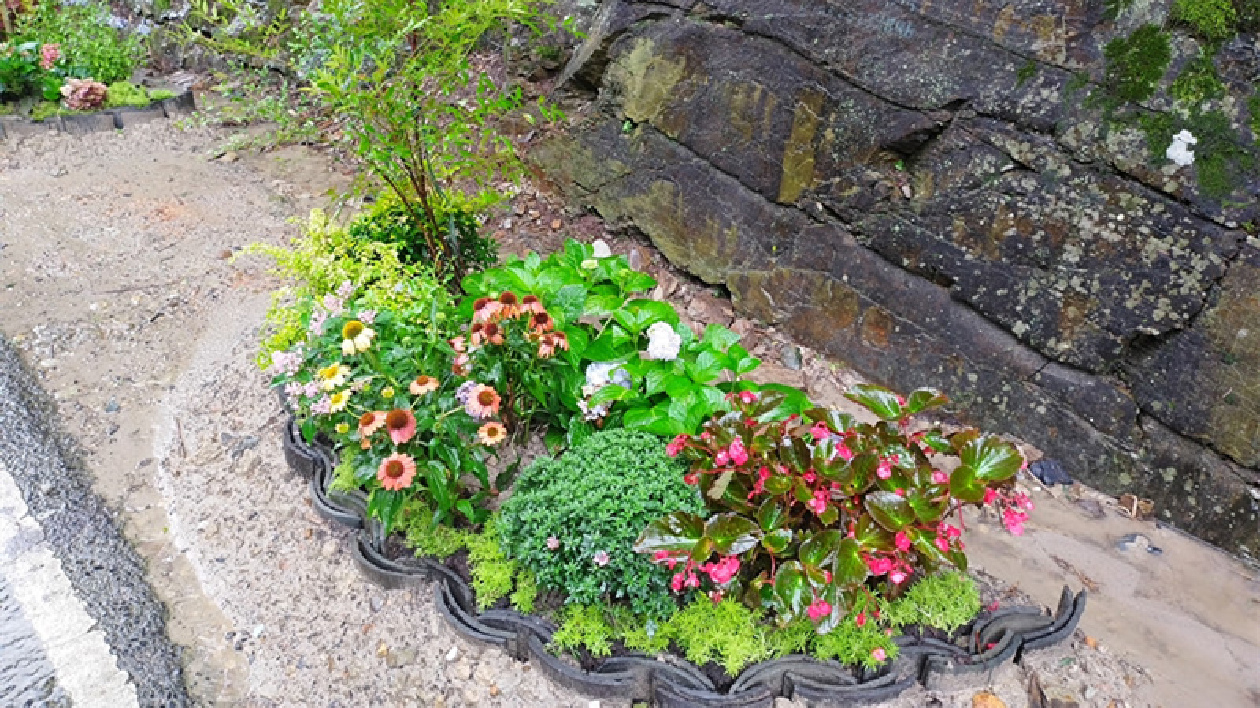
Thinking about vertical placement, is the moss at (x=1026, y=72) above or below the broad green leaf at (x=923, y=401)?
above

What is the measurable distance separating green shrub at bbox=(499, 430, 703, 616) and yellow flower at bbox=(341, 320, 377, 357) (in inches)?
23.7

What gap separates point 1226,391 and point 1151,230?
0.63 metres

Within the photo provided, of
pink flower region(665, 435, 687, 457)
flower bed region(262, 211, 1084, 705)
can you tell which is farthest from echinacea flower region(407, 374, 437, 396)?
pink flower region(665, 435, 687, 457)

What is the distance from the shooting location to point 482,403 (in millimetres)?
2379

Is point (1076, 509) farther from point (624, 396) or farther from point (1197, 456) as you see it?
point (624, 396)

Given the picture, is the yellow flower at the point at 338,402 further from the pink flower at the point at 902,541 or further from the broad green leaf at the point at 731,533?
the pink flower at the point at 902,541

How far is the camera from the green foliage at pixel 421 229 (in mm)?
3594

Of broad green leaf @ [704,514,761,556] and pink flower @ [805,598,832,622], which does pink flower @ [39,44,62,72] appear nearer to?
broad green leaf @ [704,514,761,556]

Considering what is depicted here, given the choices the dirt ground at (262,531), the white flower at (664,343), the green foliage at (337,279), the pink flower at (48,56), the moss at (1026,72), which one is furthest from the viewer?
the pink flower at (48,56)

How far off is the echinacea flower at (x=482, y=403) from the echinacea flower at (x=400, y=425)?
166 millimetres

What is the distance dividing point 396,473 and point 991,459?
5.05ft

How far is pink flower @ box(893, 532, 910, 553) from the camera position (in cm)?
212

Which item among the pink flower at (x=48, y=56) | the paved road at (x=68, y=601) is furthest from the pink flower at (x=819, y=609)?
the pink flower at (x=48, y=56)

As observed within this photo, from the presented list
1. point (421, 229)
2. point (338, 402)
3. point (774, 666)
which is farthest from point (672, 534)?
point (421, 229)
